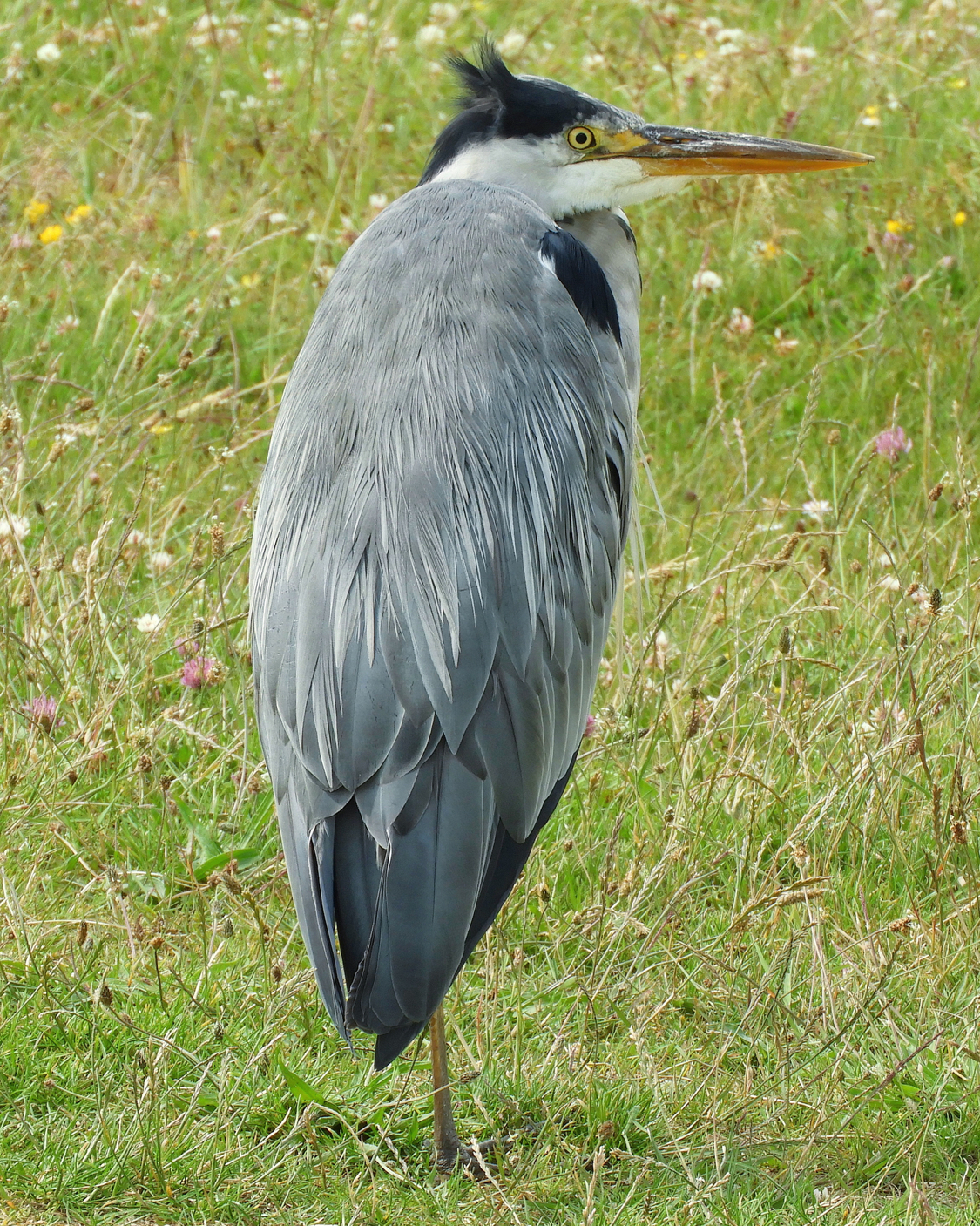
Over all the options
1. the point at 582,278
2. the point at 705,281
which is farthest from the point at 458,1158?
the point at 705,281

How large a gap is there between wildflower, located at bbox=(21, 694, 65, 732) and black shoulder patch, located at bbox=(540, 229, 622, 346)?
1.40 meters

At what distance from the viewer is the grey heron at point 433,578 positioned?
7.73ft

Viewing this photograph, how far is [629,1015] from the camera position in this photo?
2.92 meters

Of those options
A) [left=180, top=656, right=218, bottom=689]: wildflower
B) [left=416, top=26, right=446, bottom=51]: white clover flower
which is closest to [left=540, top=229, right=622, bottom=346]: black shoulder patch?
[left=180, top=656, right=218, bottom=689]: wildflower

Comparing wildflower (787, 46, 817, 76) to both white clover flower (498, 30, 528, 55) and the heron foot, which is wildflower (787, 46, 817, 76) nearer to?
white clover flower (498, 30, 528, 55)

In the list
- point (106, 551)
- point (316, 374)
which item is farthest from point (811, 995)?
point (106, 551)

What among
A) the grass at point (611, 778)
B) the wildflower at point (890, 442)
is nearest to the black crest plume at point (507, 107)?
the grass at point (611, 778)

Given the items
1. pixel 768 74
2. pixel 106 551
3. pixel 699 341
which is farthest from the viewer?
pixel 768 74

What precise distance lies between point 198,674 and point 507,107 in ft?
4.77

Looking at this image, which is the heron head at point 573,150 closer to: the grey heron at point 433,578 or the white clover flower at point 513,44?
the grey heron at point 433,578

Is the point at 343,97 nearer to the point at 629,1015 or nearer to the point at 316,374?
the point at 316,374

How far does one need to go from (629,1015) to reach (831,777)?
832 mm

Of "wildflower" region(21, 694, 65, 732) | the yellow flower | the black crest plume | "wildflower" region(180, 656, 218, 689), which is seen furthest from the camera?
the yellow flower

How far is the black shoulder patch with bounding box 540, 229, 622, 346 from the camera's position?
2918 millimetres
